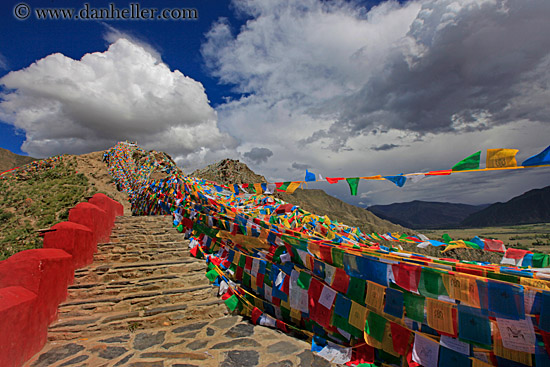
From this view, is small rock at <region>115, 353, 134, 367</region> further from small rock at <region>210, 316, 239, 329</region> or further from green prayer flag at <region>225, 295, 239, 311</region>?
green prayer flag at <region>225, 295, 239, 311</region>

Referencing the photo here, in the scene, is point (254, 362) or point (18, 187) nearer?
point (254, 362)

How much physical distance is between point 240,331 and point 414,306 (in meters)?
2.80

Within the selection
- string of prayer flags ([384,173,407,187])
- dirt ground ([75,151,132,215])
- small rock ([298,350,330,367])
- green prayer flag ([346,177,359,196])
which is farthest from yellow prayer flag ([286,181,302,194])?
dirt ground ([75,151,132,215])

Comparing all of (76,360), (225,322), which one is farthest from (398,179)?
(76,360)

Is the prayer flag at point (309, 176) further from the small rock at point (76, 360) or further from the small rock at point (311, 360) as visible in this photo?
the small rock at point (76, 360)

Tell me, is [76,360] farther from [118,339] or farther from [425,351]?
[425,351]

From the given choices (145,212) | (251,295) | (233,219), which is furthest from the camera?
(145,212)

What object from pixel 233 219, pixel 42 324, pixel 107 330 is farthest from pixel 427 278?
pixel 42 324

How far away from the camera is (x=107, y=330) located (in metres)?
4.28

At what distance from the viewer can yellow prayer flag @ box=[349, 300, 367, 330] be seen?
3.25 meters

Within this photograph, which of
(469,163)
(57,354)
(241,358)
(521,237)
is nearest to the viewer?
(469,163)

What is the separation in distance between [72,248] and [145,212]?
23.0ft

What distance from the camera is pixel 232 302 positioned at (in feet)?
16.4

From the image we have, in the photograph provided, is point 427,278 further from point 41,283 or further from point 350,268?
point 41,283
